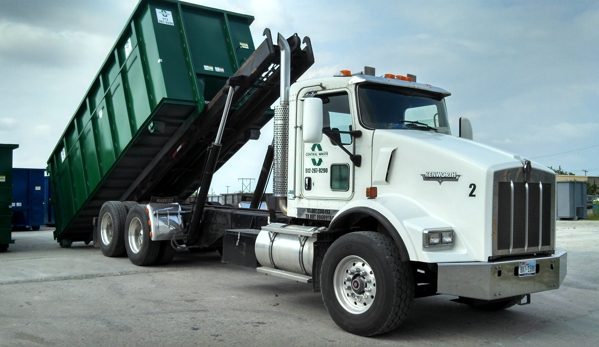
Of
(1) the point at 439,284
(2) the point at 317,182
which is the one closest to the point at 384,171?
(2) the point at 317,182

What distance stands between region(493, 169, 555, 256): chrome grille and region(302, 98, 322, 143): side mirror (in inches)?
74.6

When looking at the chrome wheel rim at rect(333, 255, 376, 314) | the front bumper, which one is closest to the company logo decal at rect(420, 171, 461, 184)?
the front bumper

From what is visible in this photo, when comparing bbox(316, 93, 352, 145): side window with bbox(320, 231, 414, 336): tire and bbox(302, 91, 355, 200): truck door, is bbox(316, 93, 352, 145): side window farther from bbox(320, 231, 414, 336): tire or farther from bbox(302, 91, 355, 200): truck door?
bbox(320, 231, 414, 336): tire

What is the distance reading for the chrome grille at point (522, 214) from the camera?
564cm

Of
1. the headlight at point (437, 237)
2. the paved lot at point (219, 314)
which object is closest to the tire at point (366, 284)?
the paved lot at point (219, 314)

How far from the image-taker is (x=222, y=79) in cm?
1056

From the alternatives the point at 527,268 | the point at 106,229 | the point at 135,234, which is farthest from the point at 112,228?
the point at 527,268

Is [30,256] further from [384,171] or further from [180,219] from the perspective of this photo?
[384,171]

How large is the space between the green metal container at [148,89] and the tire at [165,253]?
173cm

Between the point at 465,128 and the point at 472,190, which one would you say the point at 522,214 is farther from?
the point at 465,128

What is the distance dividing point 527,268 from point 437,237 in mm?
983

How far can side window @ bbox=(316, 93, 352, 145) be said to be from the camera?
6699 millimetres

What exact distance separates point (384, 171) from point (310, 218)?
127 centimetres

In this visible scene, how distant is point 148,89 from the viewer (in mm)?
10164
